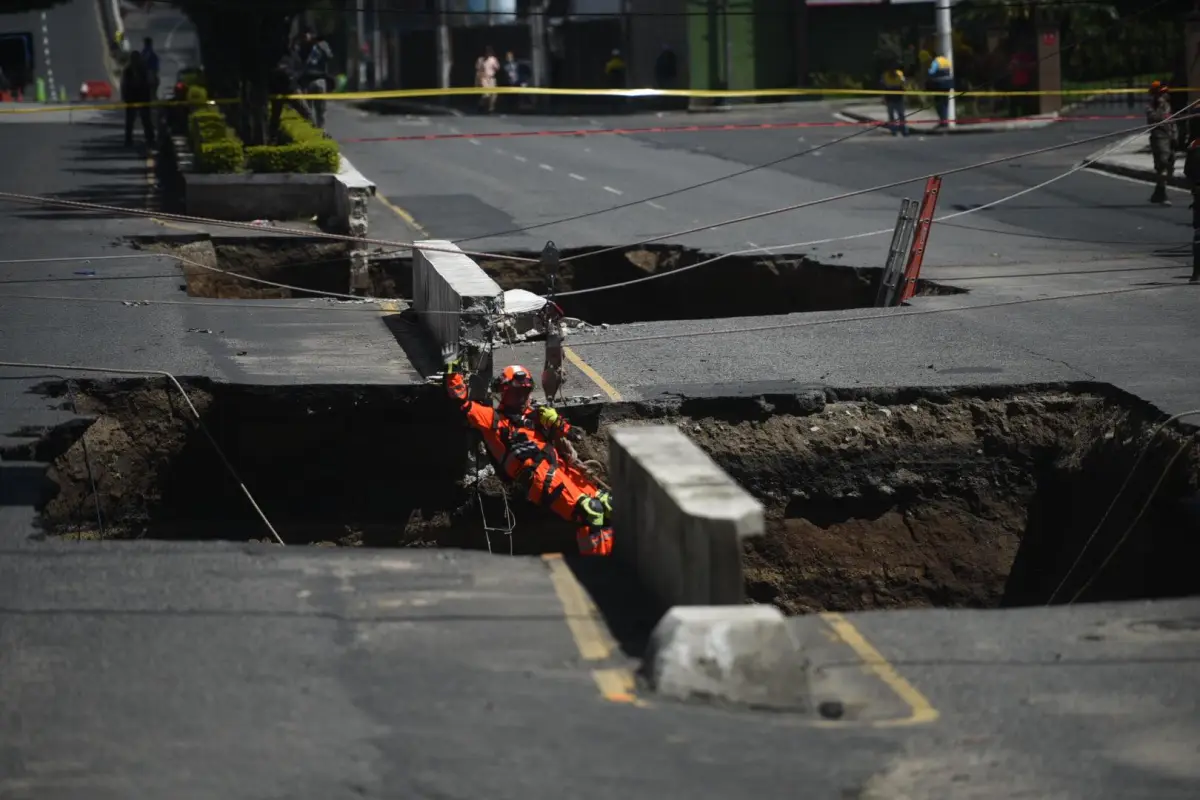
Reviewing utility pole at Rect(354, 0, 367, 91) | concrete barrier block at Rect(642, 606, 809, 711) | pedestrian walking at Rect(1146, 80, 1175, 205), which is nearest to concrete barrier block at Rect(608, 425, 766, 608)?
concrete barrier block at Rect(642, 606, 809, 711)

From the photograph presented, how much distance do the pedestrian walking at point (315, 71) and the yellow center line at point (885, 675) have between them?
26208 mm

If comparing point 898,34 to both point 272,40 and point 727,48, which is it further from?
point 272,40

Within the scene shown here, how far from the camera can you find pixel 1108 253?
20.0 meters

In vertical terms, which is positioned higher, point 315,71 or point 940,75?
point 315,71

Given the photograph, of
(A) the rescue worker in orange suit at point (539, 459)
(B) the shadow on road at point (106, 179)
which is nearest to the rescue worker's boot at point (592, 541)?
(A) the rescue worker in orange suit at point (539, 459)

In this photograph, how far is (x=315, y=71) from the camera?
1270 inches

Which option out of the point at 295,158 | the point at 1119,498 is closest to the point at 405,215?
the point at 295,158

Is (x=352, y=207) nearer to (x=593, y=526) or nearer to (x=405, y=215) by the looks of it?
(x=405, y=215)

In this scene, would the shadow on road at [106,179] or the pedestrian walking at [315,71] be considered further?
the pedestrian walking at [315,71]

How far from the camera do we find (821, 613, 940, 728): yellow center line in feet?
21.0

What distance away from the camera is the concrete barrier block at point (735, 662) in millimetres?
6445

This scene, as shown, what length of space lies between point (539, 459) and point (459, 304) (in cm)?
198

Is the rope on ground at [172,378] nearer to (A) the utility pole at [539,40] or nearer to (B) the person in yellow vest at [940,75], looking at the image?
(B) the person in yellow vest at [940,75]

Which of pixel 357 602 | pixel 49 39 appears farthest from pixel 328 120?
pixel 357 602
